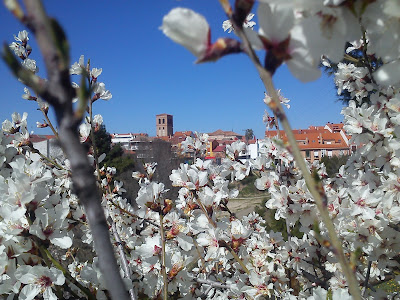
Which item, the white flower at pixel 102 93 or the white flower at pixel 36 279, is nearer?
the white flower at pixel 36 279

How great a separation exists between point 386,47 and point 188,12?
13.8 inches

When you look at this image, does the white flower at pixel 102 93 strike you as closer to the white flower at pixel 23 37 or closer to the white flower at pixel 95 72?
the white flower at pixel 95 72

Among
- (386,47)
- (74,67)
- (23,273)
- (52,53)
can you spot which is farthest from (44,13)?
(74,67)

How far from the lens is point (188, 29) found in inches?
20.2

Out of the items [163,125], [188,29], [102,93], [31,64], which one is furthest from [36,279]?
[163,125]

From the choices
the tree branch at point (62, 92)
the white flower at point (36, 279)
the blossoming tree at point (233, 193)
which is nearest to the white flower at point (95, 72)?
the blossoming tree at point (233, 193)

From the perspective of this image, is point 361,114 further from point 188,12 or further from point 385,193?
point 188,12

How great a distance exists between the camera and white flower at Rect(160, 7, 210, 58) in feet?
1.64

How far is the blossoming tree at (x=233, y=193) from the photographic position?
32 centimetres

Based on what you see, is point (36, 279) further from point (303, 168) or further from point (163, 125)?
point (163, 125)

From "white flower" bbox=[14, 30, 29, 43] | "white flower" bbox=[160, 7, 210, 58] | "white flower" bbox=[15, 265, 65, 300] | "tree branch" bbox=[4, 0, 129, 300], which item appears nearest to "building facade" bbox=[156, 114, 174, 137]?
"white flower" bbox=[14, 30, 29, 43]

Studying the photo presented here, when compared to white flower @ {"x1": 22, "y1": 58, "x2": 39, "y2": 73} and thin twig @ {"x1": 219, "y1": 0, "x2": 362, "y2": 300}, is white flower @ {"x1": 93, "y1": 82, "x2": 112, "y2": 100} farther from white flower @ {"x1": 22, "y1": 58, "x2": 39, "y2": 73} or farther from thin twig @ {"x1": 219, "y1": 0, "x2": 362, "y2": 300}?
thin twig @ {"x1": 219, "y1": 0, "x2": 362, "y2": 300}

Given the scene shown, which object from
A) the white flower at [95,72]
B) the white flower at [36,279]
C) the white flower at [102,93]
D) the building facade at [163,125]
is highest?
the building facade at [163,125]

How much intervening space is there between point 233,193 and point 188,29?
1751 mm
